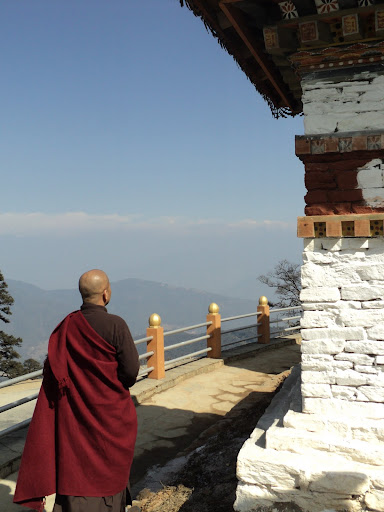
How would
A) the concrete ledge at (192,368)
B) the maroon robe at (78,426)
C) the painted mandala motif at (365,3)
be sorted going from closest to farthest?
the maroon robe at (78,426), the painted mandala motif at (365,3), the concrete ledge at (192,368)

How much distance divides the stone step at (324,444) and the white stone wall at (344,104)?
7.78 feet

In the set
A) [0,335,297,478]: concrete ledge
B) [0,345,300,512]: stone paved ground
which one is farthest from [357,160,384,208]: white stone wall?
[0,335,297,478]: concrete ledge

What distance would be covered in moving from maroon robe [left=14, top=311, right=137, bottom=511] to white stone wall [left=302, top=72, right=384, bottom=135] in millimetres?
2442

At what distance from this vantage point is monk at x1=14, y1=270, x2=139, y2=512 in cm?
286

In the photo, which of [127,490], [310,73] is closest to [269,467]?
[127,490]

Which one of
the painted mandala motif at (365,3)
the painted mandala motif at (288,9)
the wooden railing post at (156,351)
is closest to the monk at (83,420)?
the painted mandala motif at (288,9)

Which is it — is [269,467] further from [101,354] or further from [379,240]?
[379,240]

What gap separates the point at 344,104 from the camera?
3.64 meters

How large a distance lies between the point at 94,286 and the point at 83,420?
86 cm

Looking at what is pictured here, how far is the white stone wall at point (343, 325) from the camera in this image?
344 cm

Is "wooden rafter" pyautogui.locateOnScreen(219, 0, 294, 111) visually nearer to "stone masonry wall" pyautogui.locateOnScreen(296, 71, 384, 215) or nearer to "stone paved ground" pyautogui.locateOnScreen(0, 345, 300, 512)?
"stone masonry wall" pyautogui.locateOnScreen(296, 71, 384, 215)

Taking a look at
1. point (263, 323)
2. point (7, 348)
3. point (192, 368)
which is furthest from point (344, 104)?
point (7, 348)

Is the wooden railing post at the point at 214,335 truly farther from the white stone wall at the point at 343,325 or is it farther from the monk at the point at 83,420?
the monk at the point at 83,420

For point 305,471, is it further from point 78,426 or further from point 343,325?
point 78,426
